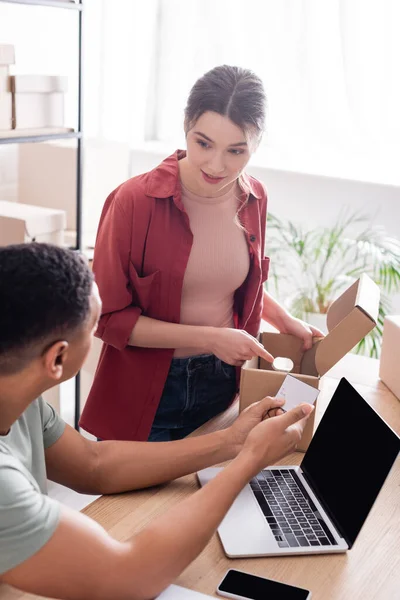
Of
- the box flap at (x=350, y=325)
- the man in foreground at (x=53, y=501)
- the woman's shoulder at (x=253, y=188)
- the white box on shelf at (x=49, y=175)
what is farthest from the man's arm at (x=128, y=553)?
the white box on shelf at (x=49, y=175)

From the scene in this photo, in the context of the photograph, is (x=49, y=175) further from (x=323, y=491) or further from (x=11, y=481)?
(x=11, y=481)

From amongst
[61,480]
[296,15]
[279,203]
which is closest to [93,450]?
[61,480]

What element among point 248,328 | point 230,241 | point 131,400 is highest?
point 230,241

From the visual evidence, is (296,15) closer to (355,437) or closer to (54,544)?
(355,437)

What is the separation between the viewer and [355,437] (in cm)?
137

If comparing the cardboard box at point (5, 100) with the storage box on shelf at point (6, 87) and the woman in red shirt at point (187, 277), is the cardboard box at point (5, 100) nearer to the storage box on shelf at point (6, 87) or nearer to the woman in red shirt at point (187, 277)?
the storage box on shelf at point (6, 87)

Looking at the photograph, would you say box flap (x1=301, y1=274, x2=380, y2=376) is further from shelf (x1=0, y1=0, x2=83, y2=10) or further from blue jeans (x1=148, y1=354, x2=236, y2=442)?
shelf (x1=0, y1=0, x2=83, y2=10)

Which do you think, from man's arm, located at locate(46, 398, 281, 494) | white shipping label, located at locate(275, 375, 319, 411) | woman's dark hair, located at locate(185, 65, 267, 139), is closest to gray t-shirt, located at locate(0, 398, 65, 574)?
man's arm, located at locate(46, 398, 281, 494)

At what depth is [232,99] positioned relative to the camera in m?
1.71

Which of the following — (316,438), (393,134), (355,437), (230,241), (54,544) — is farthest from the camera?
(393,134)

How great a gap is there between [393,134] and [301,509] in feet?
8.24

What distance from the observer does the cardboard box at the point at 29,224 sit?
2820 millimetres

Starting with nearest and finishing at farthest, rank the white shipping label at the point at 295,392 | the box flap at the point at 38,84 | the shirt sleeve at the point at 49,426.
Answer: the shirt sleeve at the point at 49,426 → the white shipping label at the point at 295,392 → the box flap at the point at 38,84

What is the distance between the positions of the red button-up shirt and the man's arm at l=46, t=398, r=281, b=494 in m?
0.35
